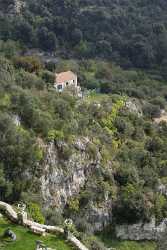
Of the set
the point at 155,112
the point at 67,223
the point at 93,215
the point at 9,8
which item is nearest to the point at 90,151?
the point at 93,215

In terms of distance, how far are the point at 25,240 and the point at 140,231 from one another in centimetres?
1460

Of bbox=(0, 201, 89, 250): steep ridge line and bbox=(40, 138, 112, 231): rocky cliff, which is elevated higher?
bbox=(0, 201, 89, 250): steep ridge line

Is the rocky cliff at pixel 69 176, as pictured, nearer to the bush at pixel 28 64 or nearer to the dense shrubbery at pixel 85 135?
the dense shrubbery at pixel 85 135

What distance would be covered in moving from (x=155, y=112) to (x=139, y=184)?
1581 centimetres

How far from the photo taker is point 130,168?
120 feet

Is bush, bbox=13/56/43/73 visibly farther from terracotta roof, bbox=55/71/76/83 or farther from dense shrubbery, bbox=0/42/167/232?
terracotta roof, bbox=55/71/76/83

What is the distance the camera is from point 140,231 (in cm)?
3397

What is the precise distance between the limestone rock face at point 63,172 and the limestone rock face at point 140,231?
3.31m

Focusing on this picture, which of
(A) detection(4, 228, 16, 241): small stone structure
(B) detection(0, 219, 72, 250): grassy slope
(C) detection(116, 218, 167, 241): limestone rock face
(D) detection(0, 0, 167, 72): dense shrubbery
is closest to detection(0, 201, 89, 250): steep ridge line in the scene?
(B) detection(0, 219, 72, 250): grassy slope

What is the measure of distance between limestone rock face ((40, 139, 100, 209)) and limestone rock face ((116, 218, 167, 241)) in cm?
331

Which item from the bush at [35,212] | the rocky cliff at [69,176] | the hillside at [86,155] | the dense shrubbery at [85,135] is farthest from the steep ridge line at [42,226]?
the rocky cliff at [69,176]

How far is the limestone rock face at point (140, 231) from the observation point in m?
33.6

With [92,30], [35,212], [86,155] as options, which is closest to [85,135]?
[86,155]

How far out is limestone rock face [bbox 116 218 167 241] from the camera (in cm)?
3359
